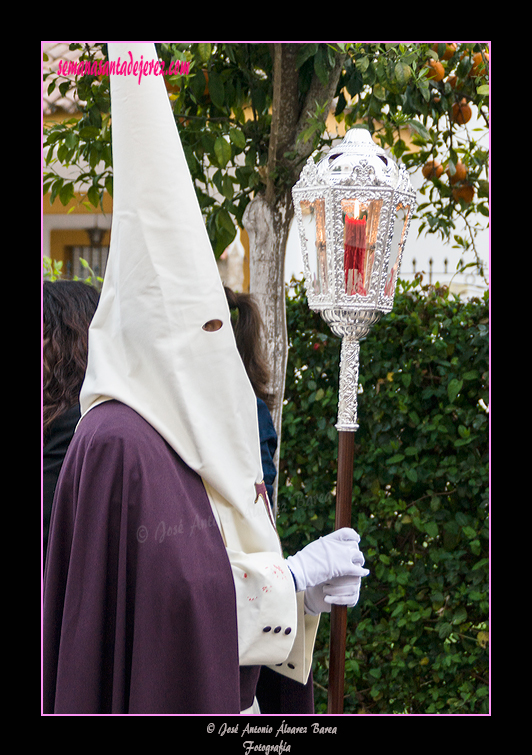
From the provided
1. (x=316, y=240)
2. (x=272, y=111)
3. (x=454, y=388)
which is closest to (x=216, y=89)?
(x=272, y=111)

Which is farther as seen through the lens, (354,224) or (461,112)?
(461,112)

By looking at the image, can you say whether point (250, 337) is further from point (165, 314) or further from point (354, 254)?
point (165, 314)

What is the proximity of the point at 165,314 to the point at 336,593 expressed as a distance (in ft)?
2.68

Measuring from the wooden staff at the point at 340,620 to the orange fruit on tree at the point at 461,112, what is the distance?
5.71 feet

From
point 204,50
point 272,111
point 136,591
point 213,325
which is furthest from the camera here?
point 272,111

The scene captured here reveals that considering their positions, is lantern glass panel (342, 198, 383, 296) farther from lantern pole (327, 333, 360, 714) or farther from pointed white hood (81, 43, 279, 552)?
pointed white hood (81, 43, 279, 552)

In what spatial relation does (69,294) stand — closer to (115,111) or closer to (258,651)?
(115,111)

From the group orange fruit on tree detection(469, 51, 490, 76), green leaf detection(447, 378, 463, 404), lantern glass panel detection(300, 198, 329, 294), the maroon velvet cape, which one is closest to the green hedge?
green leaf detection(447, 378, 463, 404)

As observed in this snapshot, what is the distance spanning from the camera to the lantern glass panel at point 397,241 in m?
1.65

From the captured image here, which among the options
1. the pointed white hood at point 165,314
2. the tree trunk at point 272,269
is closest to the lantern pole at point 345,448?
the pointed white hood at point 165,314

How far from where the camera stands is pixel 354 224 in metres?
1.60

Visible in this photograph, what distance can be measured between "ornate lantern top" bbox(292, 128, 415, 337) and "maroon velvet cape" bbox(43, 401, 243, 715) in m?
0.59

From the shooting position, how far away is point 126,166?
55.2 inches

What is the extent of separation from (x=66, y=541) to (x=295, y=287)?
7.08 feet
